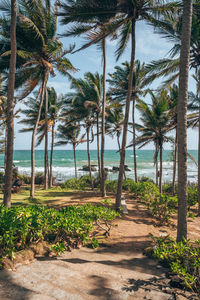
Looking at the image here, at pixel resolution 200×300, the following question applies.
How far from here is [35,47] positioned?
32.7 ft

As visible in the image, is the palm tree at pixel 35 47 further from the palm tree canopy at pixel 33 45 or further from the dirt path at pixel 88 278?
the dirt path at pixel 88 278

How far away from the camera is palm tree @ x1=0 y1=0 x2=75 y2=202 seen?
8594mm

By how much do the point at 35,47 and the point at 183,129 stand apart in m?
9.27

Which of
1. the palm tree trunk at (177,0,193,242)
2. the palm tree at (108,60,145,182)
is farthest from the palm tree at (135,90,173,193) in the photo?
the palm tree trunk at (177,0,193,242)

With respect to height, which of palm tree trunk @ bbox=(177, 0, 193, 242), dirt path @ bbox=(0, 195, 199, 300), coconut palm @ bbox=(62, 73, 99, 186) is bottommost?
dirt path @ bbox=(0, 195, 199, 300)

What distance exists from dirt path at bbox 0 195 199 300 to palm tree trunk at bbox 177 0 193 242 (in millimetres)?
1178

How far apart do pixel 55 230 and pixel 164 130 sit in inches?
448

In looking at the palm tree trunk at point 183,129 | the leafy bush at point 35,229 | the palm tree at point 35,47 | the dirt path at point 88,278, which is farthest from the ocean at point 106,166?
the dirt path at point 88,278

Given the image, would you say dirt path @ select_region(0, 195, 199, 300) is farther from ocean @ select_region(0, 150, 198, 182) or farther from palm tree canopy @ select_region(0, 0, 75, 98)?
ocean @ select_region(0, 150, 198, 182)

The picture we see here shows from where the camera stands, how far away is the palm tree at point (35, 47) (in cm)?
859

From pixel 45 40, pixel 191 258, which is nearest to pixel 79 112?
pixel 45 40

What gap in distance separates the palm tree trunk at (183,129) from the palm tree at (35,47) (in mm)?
6636

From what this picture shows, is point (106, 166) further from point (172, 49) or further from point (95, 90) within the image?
point (172, 49)

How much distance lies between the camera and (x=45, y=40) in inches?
396
